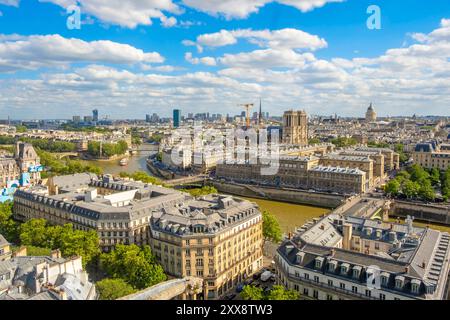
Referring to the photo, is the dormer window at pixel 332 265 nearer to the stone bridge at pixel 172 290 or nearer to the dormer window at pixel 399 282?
the dormer window at pixel 399 282

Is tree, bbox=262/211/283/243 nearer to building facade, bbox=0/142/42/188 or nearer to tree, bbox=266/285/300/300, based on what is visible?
tree, bbox=266/285/300/300

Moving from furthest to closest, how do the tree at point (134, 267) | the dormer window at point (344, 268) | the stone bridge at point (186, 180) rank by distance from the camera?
the stone bridge at point (186, 180) → the tree at point (134, 267) → the dormer window at point (344, 268)

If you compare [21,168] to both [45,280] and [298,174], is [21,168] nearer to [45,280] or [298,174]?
[298,174]

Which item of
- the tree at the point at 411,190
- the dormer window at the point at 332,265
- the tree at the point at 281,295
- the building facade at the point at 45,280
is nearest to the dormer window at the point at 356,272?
the dormer window at the point at 332,265

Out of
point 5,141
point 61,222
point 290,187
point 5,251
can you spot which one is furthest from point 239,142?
point 5,141

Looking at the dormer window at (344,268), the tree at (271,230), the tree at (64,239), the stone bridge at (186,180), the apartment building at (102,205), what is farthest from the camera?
the stone bridge at (186,180)

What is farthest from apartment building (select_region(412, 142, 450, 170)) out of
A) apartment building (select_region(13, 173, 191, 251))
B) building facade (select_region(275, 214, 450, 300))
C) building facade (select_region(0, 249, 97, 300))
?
building facade (select_region(0, 249, 97, 300))
